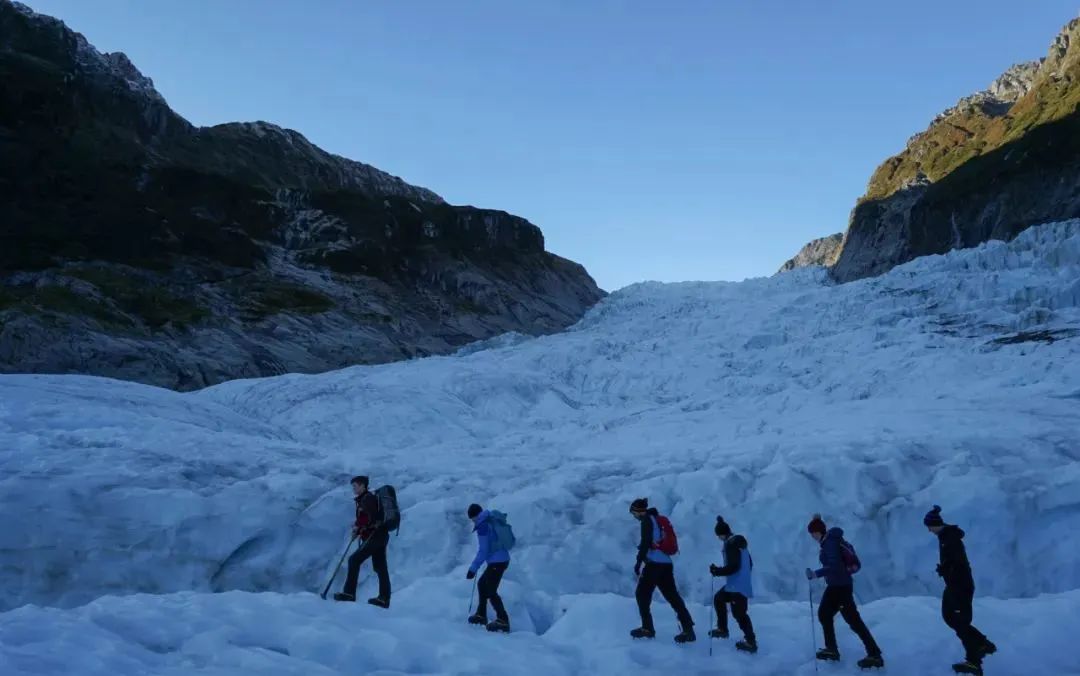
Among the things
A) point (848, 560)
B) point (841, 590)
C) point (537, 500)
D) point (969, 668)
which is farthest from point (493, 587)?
point (537, 500)

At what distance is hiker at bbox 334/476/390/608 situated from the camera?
8703 mm

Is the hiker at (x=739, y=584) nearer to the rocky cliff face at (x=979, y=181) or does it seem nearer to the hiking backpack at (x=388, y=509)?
the hiking backpack at (x=388, y=509)

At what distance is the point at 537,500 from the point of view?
1451cm

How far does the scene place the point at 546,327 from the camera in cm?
6097

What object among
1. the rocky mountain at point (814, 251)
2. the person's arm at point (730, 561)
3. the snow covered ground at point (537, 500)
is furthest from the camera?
the rocky mountain at point (814, 251)

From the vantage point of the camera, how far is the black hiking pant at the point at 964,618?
23.2 feet

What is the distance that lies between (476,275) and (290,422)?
40658mm

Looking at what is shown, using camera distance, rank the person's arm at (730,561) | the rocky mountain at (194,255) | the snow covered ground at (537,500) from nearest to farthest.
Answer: the snow covered ground at (537,500)
the person's arm at (730,561)
the rocky mountain at (194,255)

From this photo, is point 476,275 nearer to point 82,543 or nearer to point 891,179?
point 891,179

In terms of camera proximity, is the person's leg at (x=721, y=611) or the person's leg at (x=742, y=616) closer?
the person's leg at (x=742, y=616)

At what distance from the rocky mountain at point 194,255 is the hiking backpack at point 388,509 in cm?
2606

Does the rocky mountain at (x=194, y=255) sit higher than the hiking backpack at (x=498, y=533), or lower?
higher

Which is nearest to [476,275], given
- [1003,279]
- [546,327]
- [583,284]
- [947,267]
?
[546,327]

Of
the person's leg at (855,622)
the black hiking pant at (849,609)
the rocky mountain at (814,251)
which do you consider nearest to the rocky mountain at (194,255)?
the black hiking pant at (849,609)
